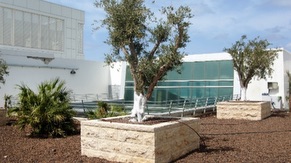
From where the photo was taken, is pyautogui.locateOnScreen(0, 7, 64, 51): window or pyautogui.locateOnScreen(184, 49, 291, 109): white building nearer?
pyautogui.locateOnScreen(184, 49, 291, 109): white building

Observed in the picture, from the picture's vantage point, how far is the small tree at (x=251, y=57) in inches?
575

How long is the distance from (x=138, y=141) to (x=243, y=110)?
29.0 feet

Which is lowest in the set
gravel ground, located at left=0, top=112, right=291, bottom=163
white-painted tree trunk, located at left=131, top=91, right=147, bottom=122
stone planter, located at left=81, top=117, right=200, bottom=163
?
gravel ground, located at left=0, top=112, right=291, bottom=163

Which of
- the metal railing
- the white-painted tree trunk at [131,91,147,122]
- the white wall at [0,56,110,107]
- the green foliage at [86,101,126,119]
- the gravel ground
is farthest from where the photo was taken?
the white wall at [0,56,110,107]

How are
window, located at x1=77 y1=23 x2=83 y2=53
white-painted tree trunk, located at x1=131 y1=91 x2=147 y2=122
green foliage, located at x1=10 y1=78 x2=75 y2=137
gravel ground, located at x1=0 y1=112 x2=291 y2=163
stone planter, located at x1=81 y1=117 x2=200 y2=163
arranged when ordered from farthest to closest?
window, located at x1=77 y1=23 x2=83 y2=53 → green foliage, located at x1=10 y1=78 x2=75 y2=137 → white-painted tree trunk, located at x1=131 y1=91 x2=147 y2=122 → gravel ground, located at x1=0 y1=112 x2=291 y2=163 → stone planter, located at x1=81 y1=117 x2=200 y2=163

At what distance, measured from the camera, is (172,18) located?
23.0 feet

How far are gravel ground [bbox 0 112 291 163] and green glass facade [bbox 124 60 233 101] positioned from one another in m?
12.5

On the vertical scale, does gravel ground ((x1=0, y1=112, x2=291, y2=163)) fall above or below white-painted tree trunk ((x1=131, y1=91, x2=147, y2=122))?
below

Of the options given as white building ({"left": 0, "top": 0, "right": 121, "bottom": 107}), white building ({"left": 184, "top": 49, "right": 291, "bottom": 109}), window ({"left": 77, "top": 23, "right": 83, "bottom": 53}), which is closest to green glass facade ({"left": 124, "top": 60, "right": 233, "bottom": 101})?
white building ({"left": 184, "top": 49, "right": 291, "bottom": 109})

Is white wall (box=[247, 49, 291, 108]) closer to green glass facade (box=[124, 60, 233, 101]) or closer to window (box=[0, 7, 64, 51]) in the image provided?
green glass facade (box=[124, 60, 233, 101])

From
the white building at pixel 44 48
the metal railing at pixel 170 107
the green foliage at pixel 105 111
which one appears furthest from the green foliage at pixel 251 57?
the white building at pixel 44 48

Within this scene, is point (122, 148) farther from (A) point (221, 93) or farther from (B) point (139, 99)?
(A) point (221, 93)

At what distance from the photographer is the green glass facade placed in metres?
23.0

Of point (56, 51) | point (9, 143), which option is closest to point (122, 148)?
point (9, 143)
